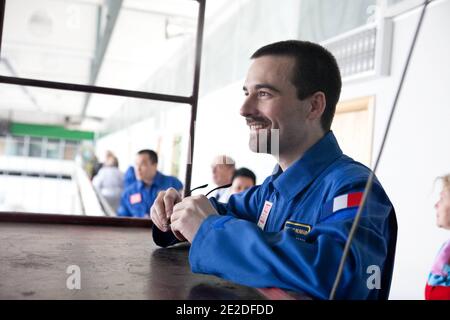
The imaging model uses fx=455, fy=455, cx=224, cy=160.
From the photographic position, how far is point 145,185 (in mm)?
3600

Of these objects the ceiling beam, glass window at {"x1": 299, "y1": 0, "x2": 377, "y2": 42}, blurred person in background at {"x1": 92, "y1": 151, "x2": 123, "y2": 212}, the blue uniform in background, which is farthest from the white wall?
blurred person in background at {"x1": 92, "y1": 151, "x2": 123, "y2": 212}

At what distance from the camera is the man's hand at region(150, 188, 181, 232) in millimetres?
1042

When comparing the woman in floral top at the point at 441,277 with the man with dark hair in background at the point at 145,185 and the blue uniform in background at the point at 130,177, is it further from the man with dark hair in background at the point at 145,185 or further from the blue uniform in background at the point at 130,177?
the blue uniform in background at the point at 130,177

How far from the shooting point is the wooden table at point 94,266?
639 millimetres

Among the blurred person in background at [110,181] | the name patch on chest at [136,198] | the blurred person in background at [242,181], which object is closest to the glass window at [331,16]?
the blurred person in background at [242,181]

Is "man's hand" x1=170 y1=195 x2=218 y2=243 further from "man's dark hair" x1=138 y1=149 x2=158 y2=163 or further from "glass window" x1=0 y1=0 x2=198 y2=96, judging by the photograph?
"man's dark hair" x1=138 y1=149 x2=158 y2=163

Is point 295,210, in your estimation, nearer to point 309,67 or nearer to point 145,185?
point 309,67

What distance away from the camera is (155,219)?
41.5 inches

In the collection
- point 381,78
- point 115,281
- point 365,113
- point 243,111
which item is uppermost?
point 381,78

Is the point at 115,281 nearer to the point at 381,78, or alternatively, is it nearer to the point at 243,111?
the point at 243,111

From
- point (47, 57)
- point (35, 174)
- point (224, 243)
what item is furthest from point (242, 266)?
point (47, 57)

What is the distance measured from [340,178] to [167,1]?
3.58 m

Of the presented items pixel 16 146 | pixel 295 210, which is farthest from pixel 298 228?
pixel 16 146

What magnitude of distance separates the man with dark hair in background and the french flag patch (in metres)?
2.78
